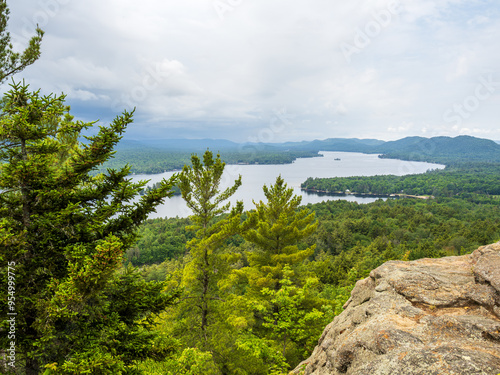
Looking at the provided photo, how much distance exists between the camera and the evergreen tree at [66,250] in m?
3.80

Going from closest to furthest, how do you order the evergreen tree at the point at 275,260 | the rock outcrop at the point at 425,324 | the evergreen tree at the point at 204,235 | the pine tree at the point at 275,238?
the rock outcrop at the point at 425,324 < the evergreen tree at the point at 204,235 < the evergreen tree at the point at 275,260 < the pine tree at the point at 275,238

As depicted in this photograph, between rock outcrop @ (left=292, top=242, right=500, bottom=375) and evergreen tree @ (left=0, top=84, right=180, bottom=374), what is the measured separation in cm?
369

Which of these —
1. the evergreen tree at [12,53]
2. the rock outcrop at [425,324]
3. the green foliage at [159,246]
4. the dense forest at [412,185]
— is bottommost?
the green foliage at [159,246]

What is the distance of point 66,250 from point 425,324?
602 centimetres

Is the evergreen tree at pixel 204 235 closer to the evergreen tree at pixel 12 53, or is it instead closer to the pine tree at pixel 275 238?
the pine tree at pixel 275 238

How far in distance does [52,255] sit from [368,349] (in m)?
5.65

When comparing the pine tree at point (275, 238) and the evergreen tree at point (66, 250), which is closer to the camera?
the evergreen tree at point (66, 250)

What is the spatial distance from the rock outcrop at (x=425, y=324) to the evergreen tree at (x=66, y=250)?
12.1 ft

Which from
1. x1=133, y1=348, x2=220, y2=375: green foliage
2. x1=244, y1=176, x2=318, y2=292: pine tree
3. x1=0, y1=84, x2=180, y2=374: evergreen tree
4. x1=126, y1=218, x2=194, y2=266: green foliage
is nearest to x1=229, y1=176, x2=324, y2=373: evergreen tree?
x1=244, y1=176, x2=318, y2=292: pine tree

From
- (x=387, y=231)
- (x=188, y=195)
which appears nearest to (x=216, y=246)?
(x=188, y=195)

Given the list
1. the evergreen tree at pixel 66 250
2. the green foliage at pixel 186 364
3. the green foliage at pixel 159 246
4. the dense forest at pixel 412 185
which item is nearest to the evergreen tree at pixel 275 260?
the green foliage at pixel 186 364

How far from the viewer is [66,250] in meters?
4.31

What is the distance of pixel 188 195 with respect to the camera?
1149cm

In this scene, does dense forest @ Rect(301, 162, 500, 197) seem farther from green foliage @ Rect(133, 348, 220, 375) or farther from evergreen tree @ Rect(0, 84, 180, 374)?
evergreen tree @ Rect(0, 84, 180, 374)
